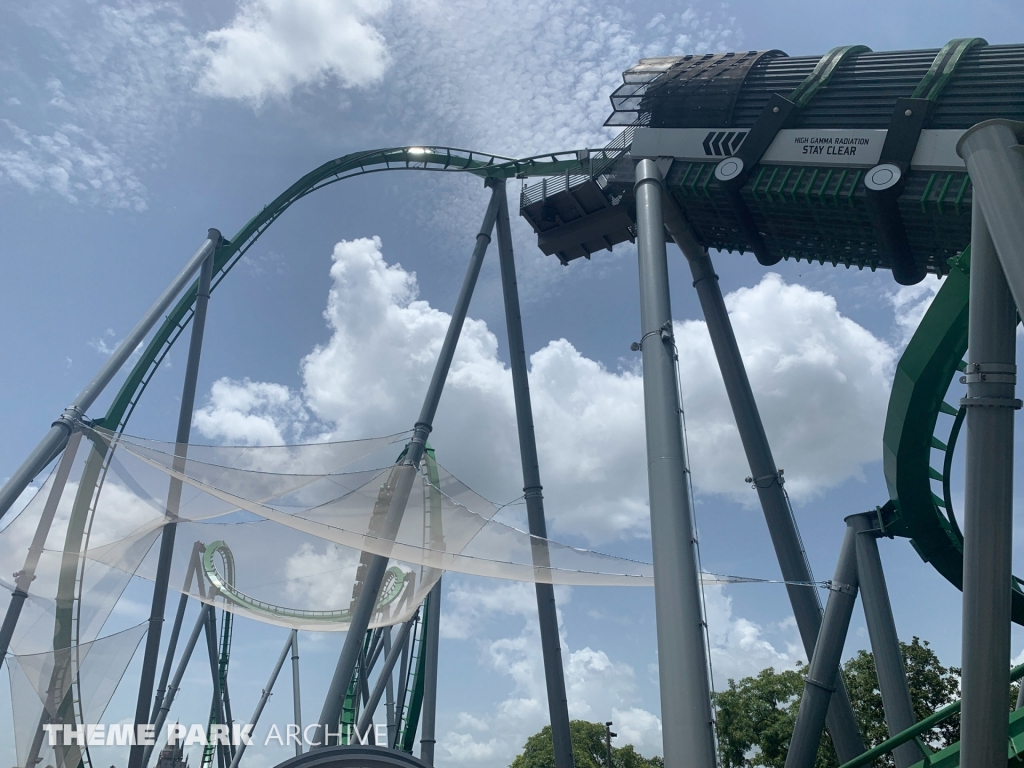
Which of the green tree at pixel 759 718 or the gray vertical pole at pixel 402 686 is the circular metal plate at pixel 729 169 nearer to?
the gray vertical pole at pixel 402 686

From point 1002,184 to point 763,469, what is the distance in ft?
27.5

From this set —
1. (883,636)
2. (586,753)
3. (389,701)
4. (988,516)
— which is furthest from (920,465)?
(586,753)

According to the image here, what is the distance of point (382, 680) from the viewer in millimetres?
15859

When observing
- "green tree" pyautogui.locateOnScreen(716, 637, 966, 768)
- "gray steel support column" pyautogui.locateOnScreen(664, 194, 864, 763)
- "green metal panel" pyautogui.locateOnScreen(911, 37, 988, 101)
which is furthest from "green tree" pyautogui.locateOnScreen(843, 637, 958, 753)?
"green metal panel" pyautogui.locateOnScreen(911, 37, 988, 101)

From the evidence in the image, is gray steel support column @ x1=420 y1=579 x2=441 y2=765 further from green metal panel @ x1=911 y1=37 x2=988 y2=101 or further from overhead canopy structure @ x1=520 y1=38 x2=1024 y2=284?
green metal panel @ x1=911 y1=37 x2=988 y2=101

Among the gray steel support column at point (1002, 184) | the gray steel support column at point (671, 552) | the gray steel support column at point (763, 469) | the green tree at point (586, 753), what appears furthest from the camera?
the green tree at point (586, 753)

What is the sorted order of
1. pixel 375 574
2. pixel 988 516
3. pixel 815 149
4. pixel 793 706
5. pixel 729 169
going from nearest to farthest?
pixel 988 516
pixel 375 574
pixel 815 149
pixel 729 169
pixel 793 706

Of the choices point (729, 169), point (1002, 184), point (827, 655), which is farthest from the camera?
point (729, 169)

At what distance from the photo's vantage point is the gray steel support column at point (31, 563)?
9.16m

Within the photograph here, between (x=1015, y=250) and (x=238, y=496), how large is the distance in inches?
342

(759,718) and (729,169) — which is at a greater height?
(729,169)

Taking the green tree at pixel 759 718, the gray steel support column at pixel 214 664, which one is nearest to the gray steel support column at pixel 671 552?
the gray steel support column at pixel 214 664

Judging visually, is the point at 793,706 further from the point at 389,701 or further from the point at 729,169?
the point at 729,169

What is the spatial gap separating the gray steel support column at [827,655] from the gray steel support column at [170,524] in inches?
350
